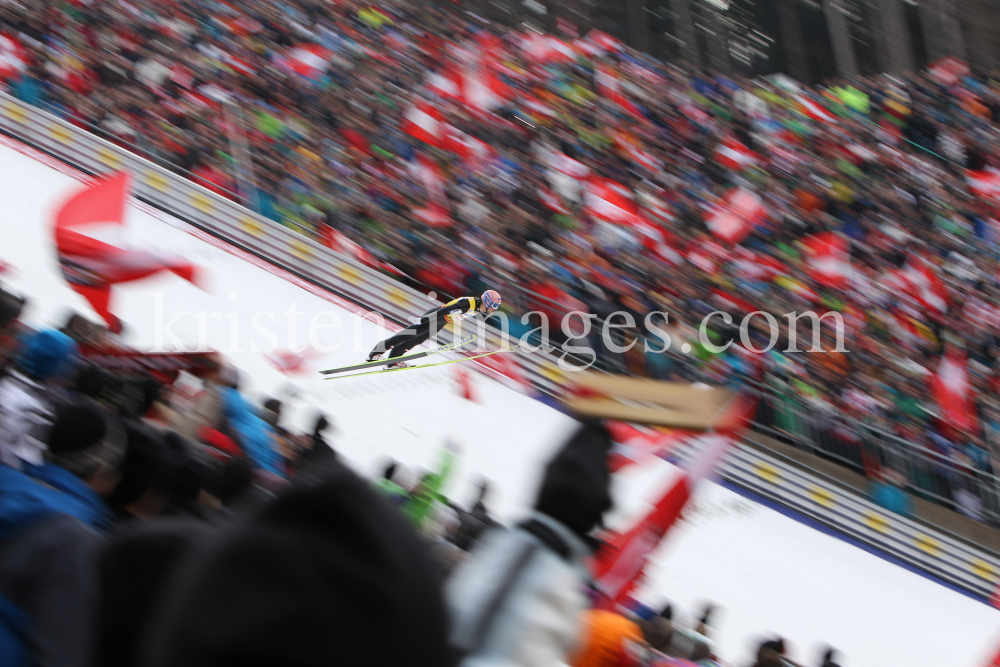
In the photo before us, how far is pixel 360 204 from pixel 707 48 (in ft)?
40.5

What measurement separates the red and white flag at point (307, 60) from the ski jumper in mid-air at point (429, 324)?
5290 millimetres

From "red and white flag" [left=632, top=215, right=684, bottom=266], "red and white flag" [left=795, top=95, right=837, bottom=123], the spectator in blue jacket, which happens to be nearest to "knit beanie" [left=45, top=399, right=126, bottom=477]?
the spectator in blue jacket

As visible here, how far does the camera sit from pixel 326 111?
1340 centimetres

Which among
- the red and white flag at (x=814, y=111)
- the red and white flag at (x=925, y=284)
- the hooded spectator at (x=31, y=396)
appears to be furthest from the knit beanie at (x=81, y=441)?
the red and white flag at (x=814, y=111)

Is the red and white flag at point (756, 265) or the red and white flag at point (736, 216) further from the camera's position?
the red and white flag at point (736, 216)

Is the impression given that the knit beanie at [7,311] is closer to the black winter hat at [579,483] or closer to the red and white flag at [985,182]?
the black winter hat at [579,483]

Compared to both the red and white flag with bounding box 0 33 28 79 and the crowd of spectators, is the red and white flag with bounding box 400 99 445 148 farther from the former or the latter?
the red and white flag with bounding box 0 33 28 79

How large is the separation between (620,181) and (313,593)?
13283mm

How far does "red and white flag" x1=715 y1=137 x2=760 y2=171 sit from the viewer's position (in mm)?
15055

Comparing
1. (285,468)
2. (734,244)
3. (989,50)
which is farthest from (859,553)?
(989,50)

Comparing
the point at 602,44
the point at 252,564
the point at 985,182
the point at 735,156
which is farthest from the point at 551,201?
the point at 252,564

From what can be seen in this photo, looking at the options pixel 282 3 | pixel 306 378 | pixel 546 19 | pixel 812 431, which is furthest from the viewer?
pixel 546 19

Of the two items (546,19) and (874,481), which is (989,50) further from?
(874,481)

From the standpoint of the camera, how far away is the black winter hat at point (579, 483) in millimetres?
1973
